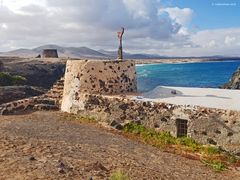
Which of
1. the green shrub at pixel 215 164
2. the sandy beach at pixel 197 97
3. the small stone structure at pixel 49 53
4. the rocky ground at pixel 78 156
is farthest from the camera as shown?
the small stone structure at pixel 49 53

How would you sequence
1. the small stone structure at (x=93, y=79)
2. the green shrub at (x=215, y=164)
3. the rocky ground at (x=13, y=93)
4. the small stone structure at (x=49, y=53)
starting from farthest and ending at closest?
the small stone structure at (x=49, y=53), the rocky ground at (x=13, y=93), the small stone structure at (x=93, y=79), the green shrub at (x=215, y=164)

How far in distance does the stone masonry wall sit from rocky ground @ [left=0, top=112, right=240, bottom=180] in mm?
1963

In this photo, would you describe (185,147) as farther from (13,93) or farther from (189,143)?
(13,93)

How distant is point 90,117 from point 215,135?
8.58m

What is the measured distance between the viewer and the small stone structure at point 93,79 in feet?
83.2

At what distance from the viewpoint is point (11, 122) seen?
21.7 metres

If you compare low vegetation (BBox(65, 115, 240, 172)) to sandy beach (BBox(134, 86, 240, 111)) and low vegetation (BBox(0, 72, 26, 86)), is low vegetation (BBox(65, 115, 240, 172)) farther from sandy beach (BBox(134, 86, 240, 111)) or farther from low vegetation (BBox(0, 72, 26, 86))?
low vegetation (BBox(0, 72, 26, 86))

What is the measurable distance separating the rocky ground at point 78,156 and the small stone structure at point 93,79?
12.0ft

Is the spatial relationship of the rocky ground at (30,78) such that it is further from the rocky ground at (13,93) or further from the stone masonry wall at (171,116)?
the stone masonry wall at (171,116)

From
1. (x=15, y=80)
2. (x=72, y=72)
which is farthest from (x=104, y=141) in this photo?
(x=15, y=80)

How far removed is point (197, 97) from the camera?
23.0m

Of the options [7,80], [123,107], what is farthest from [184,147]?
[7,80]

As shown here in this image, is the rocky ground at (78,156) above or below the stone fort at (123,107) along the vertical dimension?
below

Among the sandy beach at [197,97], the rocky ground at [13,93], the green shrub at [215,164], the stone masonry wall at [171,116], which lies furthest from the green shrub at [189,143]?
the rocky ground at [13,93]
